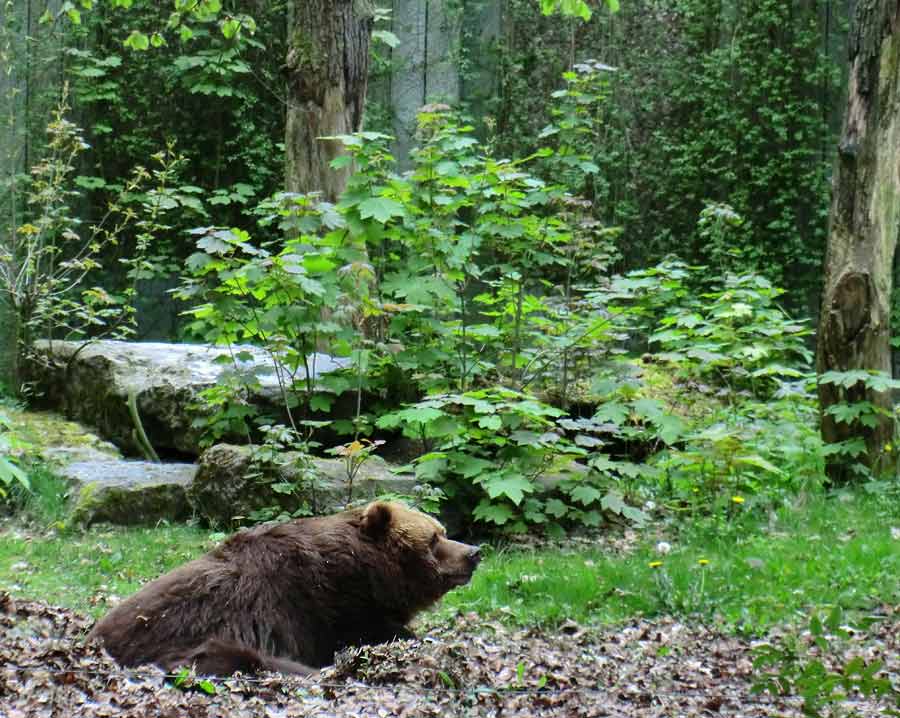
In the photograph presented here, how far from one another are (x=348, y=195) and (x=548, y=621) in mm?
3563

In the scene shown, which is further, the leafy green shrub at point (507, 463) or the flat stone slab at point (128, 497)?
the flat stone slab at point (128, 497)

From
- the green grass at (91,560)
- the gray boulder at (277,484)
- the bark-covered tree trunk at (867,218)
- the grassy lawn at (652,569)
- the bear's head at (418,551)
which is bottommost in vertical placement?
the green grass at (91,560)

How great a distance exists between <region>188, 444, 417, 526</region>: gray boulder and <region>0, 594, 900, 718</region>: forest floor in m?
1.94

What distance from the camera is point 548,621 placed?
6.49 m

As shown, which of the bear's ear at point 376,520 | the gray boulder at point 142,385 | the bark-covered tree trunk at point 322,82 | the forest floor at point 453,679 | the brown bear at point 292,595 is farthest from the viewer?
the bark-covered tree trunk at point 322,82

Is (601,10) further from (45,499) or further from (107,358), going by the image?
(45,499)

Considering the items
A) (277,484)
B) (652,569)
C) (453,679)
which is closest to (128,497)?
(277,484)

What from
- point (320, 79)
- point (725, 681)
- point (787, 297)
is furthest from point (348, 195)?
point (787, 297)

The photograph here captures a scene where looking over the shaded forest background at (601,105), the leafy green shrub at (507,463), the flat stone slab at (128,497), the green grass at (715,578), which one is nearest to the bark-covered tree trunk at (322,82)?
the flat stone slab at (128,497)

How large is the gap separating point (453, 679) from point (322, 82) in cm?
748

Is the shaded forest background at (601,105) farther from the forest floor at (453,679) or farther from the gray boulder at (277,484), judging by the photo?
the forest floor at (453,679)

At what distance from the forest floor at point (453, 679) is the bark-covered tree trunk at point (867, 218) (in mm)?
3075

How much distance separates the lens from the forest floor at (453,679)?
4156 mm

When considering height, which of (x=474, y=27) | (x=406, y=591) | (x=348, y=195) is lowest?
(x=406, y=591)
